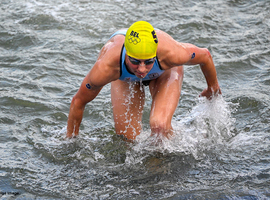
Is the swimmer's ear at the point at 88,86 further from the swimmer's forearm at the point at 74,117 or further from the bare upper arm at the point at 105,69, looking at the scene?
the swimmer's forearm at the point at 74,117

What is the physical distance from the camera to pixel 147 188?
16.4ft

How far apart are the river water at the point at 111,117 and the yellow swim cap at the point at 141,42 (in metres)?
1.47

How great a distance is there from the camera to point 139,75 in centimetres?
489

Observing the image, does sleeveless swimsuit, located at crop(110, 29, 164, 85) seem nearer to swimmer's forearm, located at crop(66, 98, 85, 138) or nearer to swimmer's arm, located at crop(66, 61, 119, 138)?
swimmer's arm, located at crop(66, 61, 119, 138)

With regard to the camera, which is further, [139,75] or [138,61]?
[139,75]

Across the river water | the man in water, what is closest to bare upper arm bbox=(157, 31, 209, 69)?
the man in water

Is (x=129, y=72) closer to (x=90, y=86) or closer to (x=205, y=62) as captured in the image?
(x=90, y=86)

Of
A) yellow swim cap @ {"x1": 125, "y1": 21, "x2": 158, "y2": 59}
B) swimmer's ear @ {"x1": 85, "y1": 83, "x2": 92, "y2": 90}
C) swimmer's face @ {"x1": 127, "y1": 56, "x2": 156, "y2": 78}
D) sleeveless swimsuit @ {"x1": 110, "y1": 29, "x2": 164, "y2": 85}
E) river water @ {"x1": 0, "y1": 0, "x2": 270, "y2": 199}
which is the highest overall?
yellow swim cap @ {"x1": 125, "y1": 21, "x2": 158, "y2": 59}

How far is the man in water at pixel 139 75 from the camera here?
4.76 m

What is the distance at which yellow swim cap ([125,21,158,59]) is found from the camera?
4652mm

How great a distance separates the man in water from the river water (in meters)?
0.40

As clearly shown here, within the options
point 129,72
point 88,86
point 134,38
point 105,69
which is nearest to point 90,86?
point 88,86

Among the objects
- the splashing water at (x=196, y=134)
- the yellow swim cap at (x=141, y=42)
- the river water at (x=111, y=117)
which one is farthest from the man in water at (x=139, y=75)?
the river water at (x=111, y=117)

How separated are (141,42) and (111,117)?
2865mm
